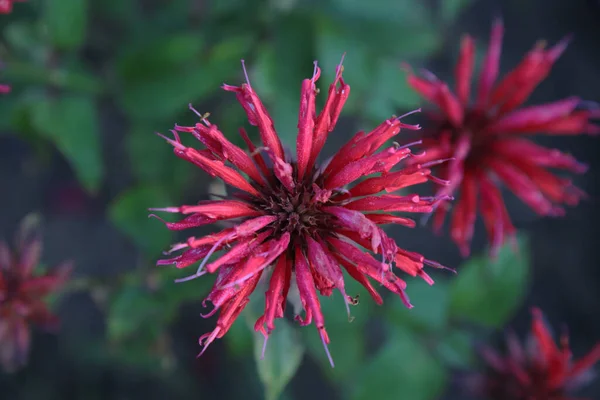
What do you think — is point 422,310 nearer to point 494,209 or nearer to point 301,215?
point 494,209

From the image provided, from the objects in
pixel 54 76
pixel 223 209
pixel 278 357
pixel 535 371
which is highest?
pixel 223 209

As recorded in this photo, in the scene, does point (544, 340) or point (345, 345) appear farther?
point (345, 345)

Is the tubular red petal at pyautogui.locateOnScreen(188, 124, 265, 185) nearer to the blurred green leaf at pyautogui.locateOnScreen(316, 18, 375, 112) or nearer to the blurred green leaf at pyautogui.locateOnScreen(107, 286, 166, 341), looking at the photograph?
the blurred green leaf at pyautogui.locateOnScreen(316, 18, 375, 112)

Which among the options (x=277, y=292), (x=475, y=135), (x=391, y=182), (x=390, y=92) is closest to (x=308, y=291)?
(x=277, y=292)

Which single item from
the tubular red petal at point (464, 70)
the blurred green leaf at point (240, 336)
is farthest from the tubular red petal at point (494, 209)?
the blurred green leaf at point (240, 336)

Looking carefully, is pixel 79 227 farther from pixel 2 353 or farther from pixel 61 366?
pixel 2 353
